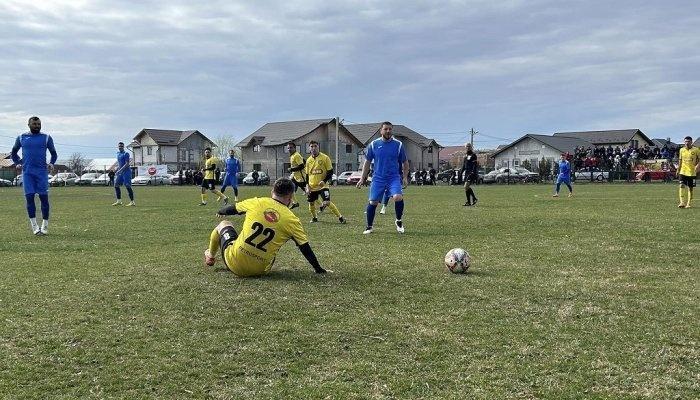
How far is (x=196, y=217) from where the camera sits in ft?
53.0

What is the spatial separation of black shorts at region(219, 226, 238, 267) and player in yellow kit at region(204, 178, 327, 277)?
0.07 m

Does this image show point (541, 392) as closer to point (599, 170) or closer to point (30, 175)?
point (30, 175)

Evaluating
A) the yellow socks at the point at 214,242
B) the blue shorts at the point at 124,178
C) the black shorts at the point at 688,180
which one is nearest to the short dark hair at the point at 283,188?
the yellow socks at the point at 214,242

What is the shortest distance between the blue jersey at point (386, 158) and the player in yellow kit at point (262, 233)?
5010 millimetres

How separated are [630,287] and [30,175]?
10.7 metres

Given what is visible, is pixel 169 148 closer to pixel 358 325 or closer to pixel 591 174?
pixel 591 174

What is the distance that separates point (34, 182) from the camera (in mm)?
11492

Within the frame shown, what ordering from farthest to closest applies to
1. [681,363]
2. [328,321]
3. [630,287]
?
1. [630,287]
2. [328,321]
3. [681,363]

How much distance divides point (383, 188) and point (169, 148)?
90.3 meters

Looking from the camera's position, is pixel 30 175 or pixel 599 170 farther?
pixel 599 170

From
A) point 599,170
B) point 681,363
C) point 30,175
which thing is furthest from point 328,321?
point 599,170

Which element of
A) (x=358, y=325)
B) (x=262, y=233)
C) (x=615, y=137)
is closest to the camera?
(x=358, y=325)

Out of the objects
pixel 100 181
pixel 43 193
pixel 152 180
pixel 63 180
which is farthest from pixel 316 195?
pixel 63 180

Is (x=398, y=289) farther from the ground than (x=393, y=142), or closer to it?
closer to it
